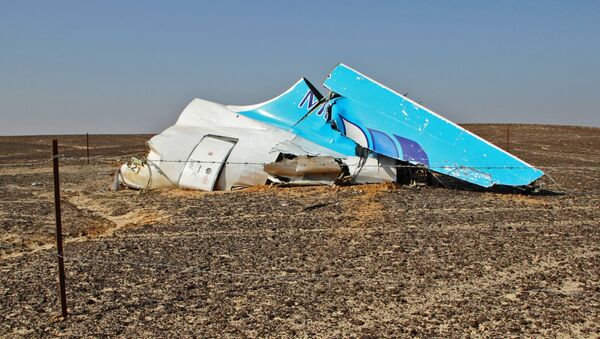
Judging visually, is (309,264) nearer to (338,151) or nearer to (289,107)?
(338,151)

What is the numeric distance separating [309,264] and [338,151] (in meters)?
7.16

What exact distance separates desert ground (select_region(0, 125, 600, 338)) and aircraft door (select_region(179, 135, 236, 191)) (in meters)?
0.57

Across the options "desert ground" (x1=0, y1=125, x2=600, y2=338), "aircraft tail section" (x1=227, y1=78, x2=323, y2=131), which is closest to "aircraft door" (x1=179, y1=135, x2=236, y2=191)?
"desert ground" (x1=0, y1=125, x2=600, y2=338)

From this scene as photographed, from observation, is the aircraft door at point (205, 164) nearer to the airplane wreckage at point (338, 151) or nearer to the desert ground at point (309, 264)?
the airplane wreckage at point (338, 151)

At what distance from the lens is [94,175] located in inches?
785

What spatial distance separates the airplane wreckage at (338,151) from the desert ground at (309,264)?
51cm

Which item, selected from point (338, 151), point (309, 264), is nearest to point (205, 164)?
point (338, 151)

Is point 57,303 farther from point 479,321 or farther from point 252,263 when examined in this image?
point 479,321

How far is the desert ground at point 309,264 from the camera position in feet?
19.0

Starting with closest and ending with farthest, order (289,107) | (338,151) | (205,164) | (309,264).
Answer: (309,264) < (205,164) < (338,151) < (289,107)

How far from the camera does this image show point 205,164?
14633mm

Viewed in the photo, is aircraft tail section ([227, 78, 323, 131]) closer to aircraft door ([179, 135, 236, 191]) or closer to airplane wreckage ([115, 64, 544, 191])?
airplane wreckage ([115, 64, 544, 191])

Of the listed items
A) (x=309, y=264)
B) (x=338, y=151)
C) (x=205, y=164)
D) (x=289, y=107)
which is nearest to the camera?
(x=309, y=264)

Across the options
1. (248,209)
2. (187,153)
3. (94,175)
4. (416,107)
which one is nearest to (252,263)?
(248,209)
